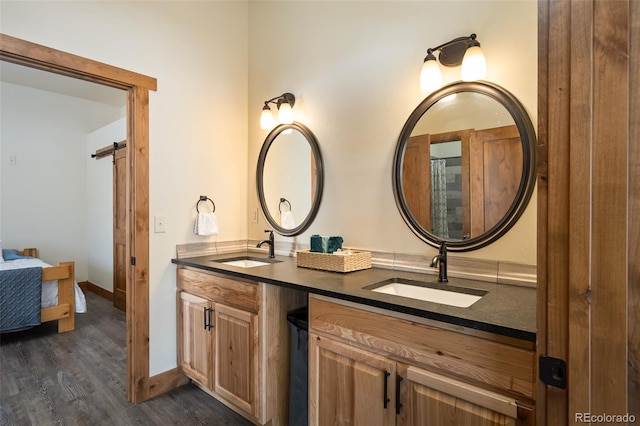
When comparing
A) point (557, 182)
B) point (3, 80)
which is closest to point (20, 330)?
point (3, 80)

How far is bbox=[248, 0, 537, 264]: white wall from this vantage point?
5.09 ft

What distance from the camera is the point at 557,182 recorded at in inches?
24.2

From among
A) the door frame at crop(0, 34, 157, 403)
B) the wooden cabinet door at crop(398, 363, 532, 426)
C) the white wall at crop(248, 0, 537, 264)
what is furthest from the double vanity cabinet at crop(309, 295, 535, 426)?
the door frame at crop(0, 34, 157, 403)

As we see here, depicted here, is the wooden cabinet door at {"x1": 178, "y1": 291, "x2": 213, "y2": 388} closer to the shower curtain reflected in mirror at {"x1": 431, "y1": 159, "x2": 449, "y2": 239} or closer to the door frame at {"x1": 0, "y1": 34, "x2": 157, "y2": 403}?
the door frame at {"x1": 0, "y1": 34, "x2": 157, "y2": 403}

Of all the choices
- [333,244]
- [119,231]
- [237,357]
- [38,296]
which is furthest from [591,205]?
[119,231]

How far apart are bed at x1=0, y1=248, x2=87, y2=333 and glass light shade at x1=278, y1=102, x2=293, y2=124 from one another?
2824mm

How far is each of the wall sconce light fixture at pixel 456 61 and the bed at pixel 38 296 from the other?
381 cm

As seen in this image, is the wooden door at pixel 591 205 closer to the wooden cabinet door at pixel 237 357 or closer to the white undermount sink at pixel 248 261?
the wooden cabinet door at pixel 237 357

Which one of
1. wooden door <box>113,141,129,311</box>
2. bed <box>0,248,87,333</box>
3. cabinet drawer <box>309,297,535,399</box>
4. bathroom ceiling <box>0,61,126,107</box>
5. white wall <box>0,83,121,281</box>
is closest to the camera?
cabinet drawer <box>309,297,535,399</box>

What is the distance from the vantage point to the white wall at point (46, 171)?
4.51 meters

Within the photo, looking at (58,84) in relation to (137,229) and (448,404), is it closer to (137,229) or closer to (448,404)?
(137,229)

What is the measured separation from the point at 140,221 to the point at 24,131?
392 cm

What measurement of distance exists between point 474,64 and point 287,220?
1546mm

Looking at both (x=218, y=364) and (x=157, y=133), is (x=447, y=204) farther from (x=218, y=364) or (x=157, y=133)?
(x=157, y=133)
